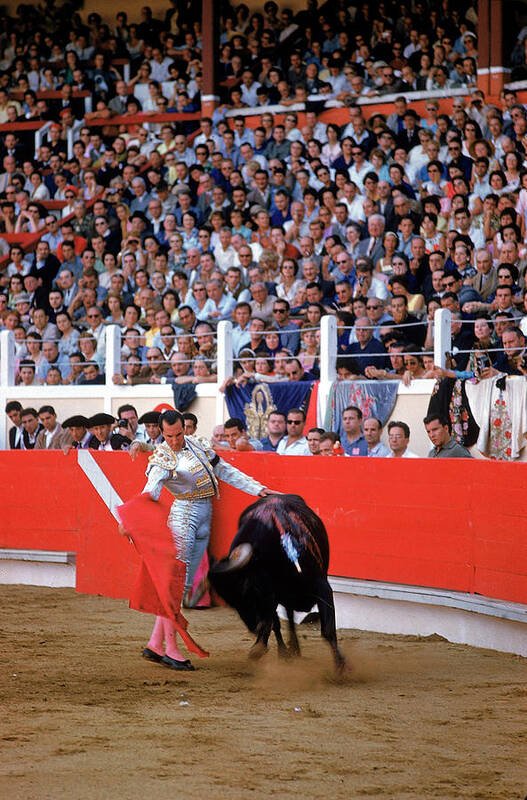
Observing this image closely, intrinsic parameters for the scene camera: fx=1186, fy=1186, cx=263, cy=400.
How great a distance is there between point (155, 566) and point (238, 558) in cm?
61

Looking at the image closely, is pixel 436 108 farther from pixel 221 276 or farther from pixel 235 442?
pixel 235 442

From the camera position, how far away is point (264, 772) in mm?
4215

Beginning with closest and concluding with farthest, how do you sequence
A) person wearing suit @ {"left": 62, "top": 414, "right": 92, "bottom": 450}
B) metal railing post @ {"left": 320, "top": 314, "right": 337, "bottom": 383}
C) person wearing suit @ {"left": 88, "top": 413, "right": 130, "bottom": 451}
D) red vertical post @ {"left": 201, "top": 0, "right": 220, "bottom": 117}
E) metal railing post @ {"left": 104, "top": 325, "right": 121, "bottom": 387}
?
metal railing post @ {"left": 320, "top": 314, "right": 337, "bottom": 383} < person wearing suit @ {"left": 88, "top": 413, "right": 130, "bottom": 451} < person wearing suit @ {"left": 62, "top": 414, "right": 92, "bottom": 450} < metal railing post @ {"left": 104, "top": 325, "right": 121, "bottom": 387} < red vertical post @ {"left": 201, "top": 0, "right": 220, "bottom": 117}

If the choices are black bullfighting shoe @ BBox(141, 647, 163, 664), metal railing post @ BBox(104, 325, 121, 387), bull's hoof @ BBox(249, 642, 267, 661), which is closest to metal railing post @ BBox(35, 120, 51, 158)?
metal railing post @ BBox(104, 325, 121, 387)

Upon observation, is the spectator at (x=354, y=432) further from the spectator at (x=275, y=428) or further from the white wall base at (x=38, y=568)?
the white wall base at (x=38, y=568)

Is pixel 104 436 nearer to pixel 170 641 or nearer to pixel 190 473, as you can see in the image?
pixel 190 473

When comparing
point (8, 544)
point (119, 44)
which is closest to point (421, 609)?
point (8, 544)

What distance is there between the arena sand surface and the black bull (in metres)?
0.29

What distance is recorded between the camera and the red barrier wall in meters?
6.74

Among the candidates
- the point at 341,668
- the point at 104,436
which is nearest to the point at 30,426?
Answer: the point at 104,436

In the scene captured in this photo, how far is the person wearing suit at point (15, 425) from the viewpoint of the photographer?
1162cm

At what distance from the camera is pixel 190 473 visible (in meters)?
6.76

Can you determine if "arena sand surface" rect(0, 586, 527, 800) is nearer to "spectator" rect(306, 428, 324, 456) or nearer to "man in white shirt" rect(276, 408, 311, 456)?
"spectator" rect(306, 428, 324, 456)

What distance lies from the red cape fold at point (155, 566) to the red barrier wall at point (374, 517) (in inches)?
60.5
